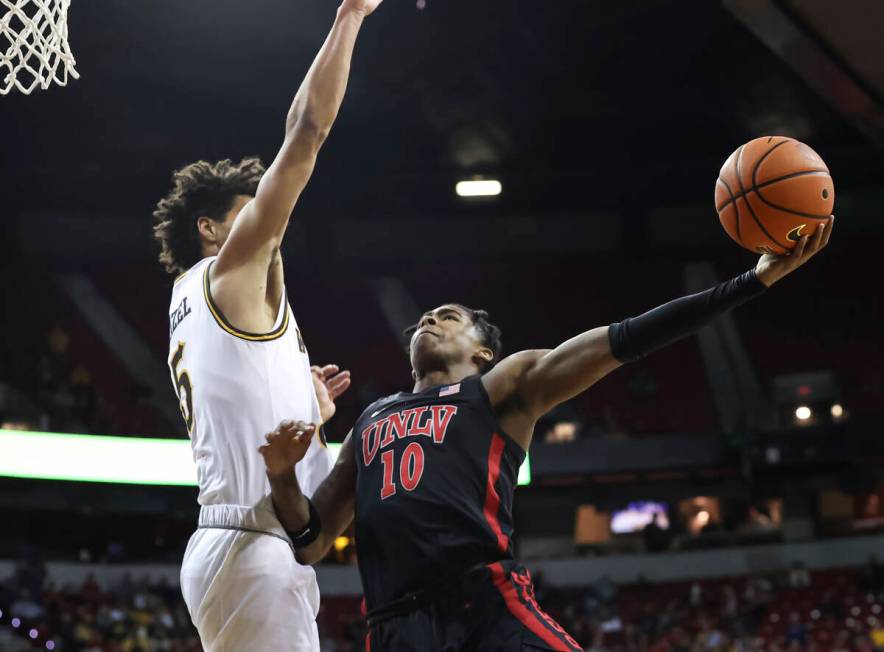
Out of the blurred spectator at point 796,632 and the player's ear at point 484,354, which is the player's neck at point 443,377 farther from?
the blurred spectator at point 796,632

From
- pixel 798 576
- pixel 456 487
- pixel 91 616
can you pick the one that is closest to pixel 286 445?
pixel 456 487

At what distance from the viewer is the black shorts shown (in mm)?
2625

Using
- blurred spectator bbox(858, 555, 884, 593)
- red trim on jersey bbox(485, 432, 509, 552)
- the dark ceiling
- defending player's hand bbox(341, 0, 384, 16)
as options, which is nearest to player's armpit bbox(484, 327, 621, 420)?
red trim on jersey bbox(485, 432, 509, 552)

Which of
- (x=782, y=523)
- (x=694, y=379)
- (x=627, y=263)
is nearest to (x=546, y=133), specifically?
(x=627, y=263)

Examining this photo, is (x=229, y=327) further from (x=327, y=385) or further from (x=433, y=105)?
(x=433, y=105)

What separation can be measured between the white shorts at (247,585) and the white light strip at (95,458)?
10.7 m

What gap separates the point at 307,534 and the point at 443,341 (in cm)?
81

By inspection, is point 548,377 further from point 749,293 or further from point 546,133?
point 546,133

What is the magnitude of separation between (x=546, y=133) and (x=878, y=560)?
8486 mm

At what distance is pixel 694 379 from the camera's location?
16.9 metres

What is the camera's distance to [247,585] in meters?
2.66

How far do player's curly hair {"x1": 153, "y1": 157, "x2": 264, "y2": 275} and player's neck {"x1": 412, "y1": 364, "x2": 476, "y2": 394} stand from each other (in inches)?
31.9

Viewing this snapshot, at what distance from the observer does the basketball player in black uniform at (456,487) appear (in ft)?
8.80

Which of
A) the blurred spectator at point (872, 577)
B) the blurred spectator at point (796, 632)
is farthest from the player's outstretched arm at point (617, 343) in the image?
the blurred spectator at point (872, 577)
